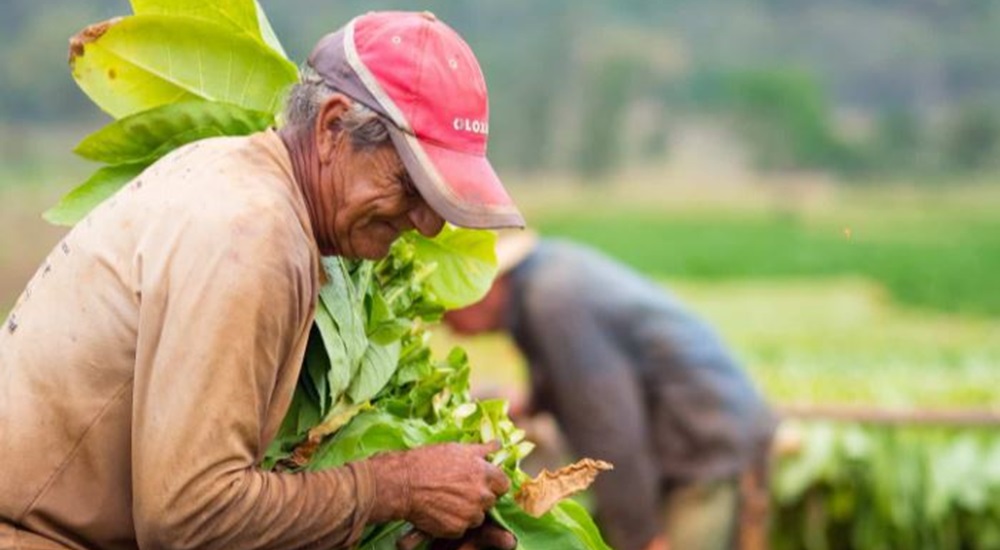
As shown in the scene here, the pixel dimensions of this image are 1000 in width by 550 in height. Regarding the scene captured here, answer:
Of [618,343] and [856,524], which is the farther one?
[856,524]

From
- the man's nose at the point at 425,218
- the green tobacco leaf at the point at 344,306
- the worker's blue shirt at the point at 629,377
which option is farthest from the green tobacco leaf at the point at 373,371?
the worker's blue shirt at the point at 629,377

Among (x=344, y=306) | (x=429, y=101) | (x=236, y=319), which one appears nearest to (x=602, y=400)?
(x=344, y=306)

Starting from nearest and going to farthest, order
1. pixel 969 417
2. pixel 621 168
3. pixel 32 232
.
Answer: pixel 969 417 → pixel 32 232 → pixel 621 168

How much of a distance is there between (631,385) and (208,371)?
12.8 feet

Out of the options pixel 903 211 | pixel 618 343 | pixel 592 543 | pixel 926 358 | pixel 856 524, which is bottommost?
pixel 903 211

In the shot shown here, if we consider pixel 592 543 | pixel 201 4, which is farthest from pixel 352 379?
pixel 201 4

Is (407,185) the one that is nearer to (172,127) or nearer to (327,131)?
(327,131)

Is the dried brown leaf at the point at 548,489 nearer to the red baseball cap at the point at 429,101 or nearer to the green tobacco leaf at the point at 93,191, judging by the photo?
the red baseball cap at the point at 429,101

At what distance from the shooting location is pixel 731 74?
2947 centimetres

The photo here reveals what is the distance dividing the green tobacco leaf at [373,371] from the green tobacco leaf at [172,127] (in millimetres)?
432

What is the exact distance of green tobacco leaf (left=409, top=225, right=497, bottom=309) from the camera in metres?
3.34

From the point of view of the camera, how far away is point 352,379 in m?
2.89

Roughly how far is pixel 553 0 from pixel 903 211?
7087 mm

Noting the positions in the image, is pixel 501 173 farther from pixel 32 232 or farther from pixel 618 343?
pixel 618 343
